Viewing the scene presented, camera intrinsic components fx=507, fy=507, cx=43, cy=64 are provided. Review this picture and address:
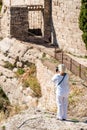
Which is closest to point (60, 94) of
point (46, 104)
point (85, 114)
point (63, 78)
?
point (63, 78)

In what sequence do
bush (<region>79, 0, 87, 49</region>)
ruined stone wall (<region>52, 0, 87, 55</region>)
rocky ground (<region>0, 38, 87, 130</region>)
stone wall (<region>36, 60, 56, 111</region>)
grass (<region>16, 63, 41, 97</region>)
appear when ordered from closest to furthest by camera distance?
rocky ground (<region>0, 38, 87, 130</region>), stone wall (<region>36, 60, 56, 111</region>), grass (<region>16, 63, 41, 97</region>), bush (<region>79, 0, 87, 49</region>), ruined stone wall (<region>52, 0, 87, 55</region>)

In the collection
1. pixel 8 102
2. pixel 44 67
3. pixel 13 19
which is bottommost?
pixel 8 102

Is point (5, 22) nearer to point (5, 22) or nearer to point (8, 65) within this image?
point (5, 22)

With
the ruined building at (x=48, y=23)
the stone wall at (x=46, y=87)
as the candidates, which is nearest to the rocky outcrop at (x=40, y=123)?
→ the stone wall at (x=46, y=87)

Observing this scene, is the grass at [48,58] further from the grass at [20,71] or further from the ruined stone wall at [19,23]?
the ruined stone wall at [19,23]

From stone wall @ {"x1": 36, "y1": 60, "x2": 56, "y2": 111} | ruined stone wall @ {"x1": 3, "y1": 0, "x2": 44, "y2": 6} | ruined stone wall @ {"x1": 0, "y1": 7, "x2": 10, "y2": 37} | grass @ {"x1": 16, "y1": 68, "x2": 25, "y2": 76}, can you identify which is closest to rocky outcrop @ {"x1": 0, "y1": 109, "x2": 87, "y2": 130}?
stone wall @ {"x1": 36, "y1": 60, "x2": 56, "y2": 111}

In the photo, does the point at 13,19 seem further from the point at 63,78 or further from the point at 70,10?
the point at 63,78

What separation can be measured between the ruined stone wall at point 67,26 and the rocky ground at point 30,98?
105 centimetres

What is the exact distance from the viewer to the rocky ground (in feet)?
43.3

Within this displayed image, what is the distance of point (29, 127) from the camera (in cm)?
1320

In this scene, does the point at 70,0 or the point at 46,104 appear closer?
the point at 46,104

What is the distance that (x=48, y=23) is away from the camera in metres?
26.4

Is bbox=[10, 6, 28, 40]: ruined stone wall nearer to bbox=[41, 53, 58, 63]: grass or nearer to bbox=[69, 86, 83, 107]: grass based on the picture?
bbox=[41, 53, 58, 63]: grass

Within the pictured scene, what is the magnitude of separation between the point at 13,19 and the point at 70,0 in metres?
3.20
